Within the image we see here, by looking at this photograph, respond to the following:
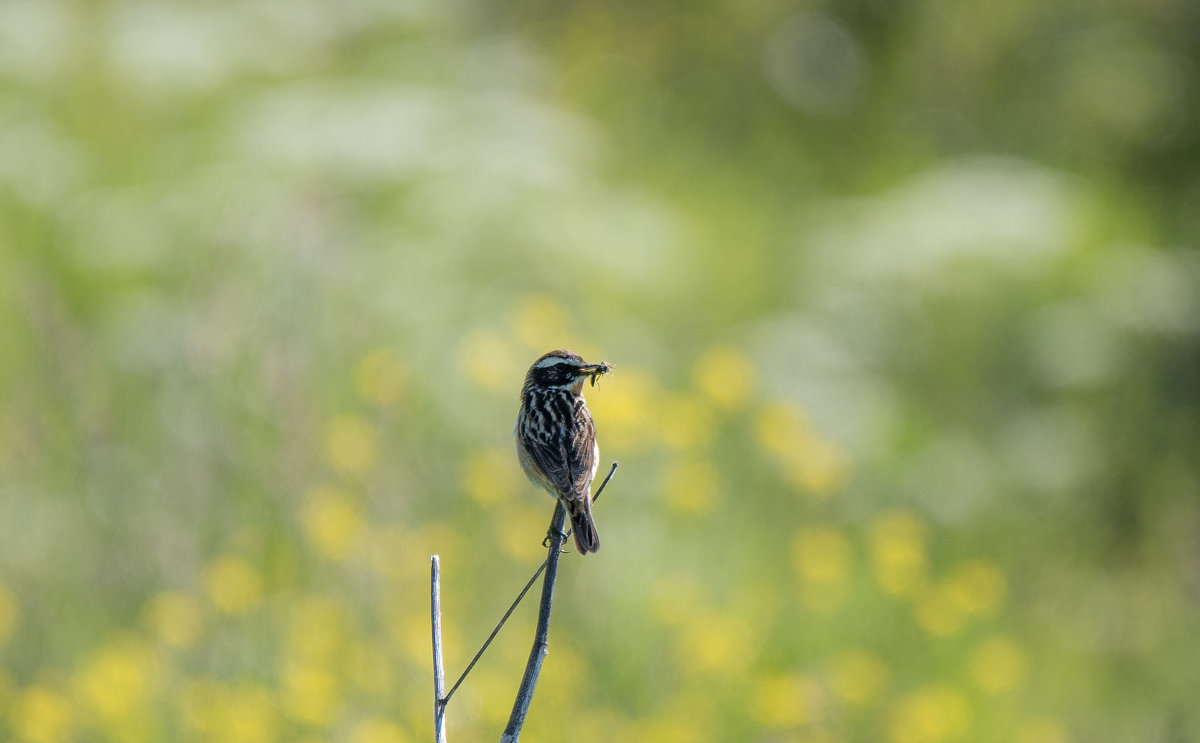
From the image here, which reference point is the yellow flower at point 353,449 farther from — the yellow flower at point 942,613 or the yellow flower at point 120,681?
the yellow flower at point 942,613

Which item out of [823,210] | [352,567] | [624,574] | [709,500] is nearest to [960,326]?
[823,210]

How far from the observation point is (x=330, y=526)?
12.9 ft

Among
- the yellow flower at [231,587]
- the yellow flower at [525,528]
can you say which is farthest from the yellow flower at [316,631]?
the yellow flower at [525,528]

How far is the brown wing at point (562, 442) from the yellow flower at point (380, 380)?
1500mm

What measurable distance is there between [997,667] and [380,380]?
2.37 metres

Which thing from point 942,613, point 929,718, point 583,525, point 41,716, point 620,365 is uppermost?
point 620,365

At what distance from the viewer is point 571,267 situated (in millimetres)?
6988

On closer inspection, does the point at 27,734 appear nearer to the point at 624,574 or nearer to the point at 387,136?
the point at 624,574

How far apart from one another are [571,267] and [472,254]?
0.58m

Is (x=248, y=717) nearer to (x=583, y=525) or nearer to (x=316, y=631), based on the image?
(x=316, y=631)

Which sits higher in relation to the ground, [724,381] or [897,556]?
[724,381]

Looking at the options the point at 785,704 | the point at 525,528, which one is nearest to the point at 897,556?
the point at 785,704

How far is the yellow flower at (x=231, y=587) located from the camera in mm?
3727

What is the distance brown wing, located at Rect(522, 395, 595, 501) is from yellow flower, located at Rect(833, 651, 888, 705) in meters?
1.69
